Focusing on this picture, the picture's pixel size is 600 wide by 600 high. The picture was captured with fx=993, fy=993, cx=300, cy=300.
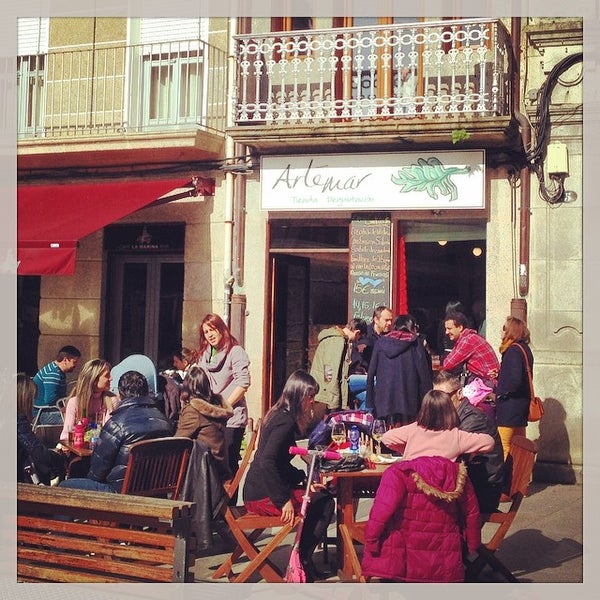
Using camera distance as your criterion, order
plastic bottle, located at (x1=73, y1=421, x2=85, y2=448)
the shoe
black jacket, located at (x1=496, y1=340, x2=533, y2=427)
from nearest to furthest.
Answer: the shoe
plastic bottle, located at (x1=73, y1=421, x2=85, y2=448)
black jacket, located at (x1=496, y1=340, x2=533, y2=427)

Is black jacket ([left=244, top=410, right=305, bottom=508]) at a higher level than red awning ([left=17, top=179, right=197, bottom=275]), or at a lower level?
lower

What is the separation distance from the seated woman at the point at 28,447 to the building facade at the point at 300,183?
5361 mm

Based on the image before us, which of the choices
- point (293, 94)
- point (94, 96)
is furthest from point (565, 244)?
point (94, 96)

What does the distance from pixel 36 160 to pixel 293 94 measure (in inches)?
157

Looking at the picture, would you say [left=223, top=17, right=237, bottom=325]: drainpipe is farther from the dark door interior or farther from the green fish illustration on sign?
the green fish illustration on sign

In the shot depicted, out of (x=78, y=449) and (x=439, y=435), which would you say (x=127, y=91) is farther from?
(x=439, y=435)

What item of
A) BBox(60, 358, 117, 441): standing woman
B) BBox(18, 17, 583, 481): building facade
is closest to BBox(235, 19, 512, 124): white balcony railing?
BBox(18, 17, 583, 481): building facade

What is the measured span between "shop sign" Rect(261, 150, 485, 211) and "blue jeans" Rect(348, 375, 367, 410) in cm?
255

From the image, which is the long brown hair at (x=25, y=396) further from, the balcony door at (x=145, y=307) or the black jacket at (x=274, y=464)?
the balcony door at (x=145, y=307)

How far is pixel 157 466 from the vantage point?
21.9 ft

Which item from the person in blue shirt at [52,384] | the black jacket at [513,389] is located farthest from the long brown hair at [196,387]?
the black jacket at [513,389]

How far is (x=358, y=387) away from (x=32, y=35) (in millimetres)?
7792

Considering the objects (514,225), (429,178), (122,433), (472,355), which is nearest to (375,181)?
(429,178)

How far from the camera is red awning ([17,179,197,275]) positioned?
40.9 ft
